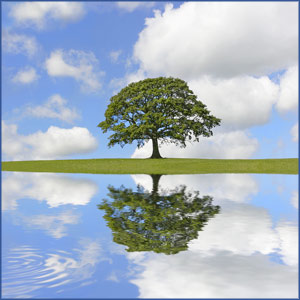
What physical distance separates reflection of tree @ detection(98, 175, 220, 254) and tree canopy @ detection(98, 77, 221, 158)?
42.3 metres

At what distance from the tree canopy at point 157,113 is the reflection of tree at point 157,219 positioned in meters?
42.3

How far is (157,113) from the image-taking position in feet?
201

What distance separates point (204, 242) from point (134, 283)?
3621 millimetres

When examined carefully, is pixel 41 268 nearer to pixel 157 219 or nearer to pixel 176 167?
pixel 157 219

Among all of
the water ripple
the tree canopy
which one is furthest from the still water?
the tree canopy

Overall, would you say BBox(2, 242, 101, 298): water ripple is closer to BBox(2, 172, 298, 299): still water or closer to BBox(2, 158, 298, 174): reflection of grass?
BBox(2, 172, 298, 299): still water

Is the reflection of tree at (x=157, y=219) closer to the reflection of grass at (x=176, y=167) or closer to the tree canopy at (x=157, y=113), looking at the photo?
the reflection of grass at (x=176, y=167)

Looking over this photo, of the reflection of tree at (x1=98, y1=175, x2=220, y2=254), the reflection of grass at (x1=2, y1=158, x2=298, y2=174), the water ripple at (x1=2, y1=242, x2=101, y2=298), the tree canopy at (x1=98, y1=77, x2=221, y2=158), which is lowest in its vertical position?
the water ripple at (x1=2, y1=242, x2=101, y2=298)

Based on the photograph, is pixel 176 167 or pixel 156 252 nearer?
pixel 156 252

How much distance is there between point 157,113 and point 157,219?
48.8 meters

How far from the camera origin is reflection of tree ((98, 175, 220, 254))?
10.3 metres

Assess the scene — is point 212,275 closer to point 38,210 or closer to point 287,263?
point 287,263

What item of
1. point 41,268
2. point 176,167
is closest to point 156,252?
point 41,268

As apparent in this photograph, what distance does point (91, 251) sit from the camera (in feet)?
30.7
